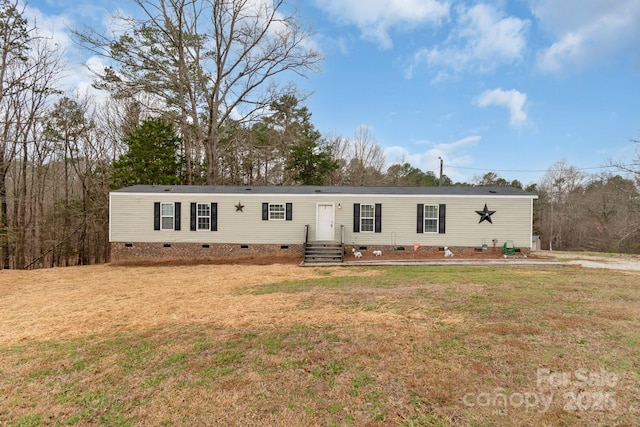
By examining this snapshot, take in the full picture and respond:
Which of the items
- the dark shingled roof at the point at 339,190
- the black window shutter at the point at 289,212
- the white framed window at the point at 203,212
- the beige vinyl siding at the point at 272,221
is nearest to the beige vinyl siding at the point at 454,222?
the beige vinyl siding at the point at 272,221

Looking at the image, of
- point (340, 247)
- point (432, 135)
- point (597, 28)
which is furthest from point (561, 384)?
point (432, 135)

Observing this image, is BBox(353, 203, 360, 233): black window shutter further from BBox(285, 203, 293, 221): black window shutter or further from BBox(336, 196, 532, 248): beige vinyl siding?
BBox(285, 203, 293, 221): black window shutter

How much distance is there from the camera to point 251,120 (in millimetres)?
20578

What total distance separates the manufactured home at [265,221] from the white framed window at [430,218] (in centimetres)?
4

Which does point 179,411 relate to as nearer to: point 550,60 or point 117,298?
point 117,298

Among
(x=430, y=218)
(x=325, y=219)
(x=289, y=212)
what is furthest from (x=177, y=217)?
(x=430, y=218)

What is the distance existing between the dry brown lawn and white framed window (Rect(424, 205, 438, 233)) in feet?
21.5

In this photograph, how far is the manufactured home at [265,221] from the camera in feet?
44.9

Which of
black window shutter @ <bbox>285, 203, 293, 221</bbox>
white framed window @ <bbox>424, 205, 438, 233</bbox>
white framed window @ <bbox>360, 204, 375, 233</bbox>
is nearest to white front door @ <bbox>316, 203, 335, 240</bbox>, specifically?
black window shutter @ <bbox>285, 203, 293, 221</bbox>

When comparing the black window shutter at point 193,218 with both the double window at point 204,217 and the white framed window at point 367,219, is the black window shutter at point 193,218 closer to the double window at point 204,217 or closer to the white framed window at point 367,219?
the double window at point 204,217

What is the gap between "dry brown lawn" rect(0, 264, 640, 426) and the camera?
257cm

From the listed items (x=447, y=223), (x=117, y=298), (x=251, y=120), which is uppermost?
(x=251, y=120)

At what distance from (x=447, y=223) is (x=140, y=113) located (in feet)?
69.4

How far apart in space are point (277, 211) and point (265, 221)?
0.74 m
